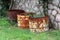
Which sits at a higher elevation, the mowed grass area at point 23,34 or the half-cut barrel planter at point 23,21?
the half-cut barrel planter at point 23,21

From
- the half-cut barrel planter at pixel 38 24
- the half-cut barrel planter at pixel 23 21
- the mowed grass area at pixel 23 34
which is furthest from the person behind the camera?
the half-cut barrel planter at pixel 23 21

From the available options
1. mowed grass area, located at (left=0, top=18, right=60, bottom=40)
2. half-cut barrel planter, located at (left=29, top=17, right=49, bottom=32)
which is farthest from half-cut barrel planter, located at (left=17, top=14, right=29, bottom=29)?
half-cut barrel planter, located at (left=29, top=17, right=49, bottom=32)

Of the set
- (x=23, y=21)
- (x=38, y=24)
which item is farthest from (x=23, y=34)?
(x=23, y=21)

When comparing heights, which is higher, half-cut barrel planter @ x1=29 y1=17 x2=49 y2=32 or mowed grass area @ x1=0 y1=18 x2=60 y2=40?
half-cut barrel planter @ x1=29 y1=17 x2=49 y2=32

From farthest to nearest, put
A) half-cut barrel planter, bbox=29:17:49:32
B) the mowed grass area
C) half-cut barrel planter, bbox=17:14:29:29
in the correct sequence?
half-cut barrel planter, bbox=17:14:29:29, half-cut barrel planter, bbox=29:17:49:32, the mowed grass area

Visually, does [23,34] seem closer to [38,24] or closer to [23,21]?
[38,24]

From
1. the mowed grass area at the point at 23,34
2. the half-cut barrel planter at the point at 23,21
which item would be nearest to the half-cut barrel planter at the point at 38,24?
the mowed grass area at the point at 23,34

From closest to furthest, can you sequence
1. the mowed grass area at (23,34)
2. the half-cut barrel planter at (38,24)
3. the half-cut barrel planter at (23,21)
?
1. the mowed grass area at (23,34)
2. the half-cut barrel planter at (38,24)
3. the half-cut barrel planter at (23,21)

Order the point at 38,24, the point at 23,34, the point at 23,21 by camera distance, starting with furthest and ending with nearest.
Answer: the point at 23,21 → the point at 38,24 → the point at 23,34

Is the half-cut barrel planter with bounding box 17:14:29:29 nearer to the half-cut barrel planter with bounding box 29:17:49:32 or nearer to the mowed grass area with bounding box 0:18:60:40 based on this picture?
the mowed grass area with bounding box 0:18:60:40

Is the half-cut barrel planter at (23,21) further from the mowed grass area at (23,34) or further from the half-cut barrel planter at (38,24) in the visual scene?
the half-cut barrel planter at (38,24)

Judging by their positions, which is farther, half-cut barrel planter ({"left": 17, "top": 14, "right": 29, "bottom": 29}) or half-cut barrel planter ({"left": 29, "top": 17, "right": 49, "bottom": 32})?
half-cut barrel planter ({"left": 17, "top": 14, "right": 29, "bottom": 29})

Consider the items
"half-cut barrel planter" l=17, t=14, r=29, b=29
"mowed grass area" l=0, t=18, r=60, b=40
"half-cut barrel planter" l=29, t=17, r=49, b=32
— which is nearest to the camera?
"mowed grass area" l=0, t=18, r=60, b=40

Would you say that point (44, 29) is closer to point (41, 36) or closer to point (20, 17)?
point (41, 36)
